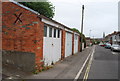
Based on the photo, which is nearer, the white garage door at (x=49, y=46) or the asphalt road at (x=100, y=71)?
the asphalt road at (x=100, y=71)

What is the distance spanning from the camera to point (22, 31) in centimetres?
721

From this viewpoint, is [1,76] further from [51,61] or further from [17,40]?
[51,61]

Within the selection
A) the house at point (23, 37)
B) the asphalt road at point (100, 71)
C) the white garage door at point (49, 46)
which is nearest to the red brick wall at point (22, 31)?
the house at point (23, 37)

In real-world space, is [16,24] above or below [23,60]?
above

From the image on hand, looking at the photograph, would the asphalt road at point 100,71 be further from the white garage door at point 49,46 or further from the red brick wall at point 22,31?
the red brick wall at point 22,31

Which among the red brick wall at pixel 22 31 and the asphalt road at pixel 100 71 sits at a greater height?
the red brick wall at pixel 22 31

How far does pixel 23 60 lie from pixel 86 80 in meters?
3.63

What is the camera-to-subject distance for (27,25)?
710 centimetres

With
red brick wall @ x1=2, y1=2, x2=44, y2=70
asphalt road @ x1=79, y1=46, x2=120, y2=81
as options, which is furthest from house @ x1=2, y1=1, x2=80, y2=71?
asphalt road @ x1=79, y1=46, x2=120, y2=81

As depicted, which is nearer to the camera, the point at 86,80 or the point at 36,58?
the point at 86,80

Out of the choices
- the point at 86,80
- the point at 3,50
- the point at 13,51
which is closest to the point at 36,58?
the point at 13,51

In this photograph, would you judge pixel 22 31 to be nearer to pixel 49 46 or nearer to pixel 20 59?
pixel 20 59

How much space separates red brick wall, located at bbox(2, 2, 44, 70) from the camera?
22.8ft

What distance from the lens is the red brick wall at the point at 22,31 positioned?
6949 millimetres
